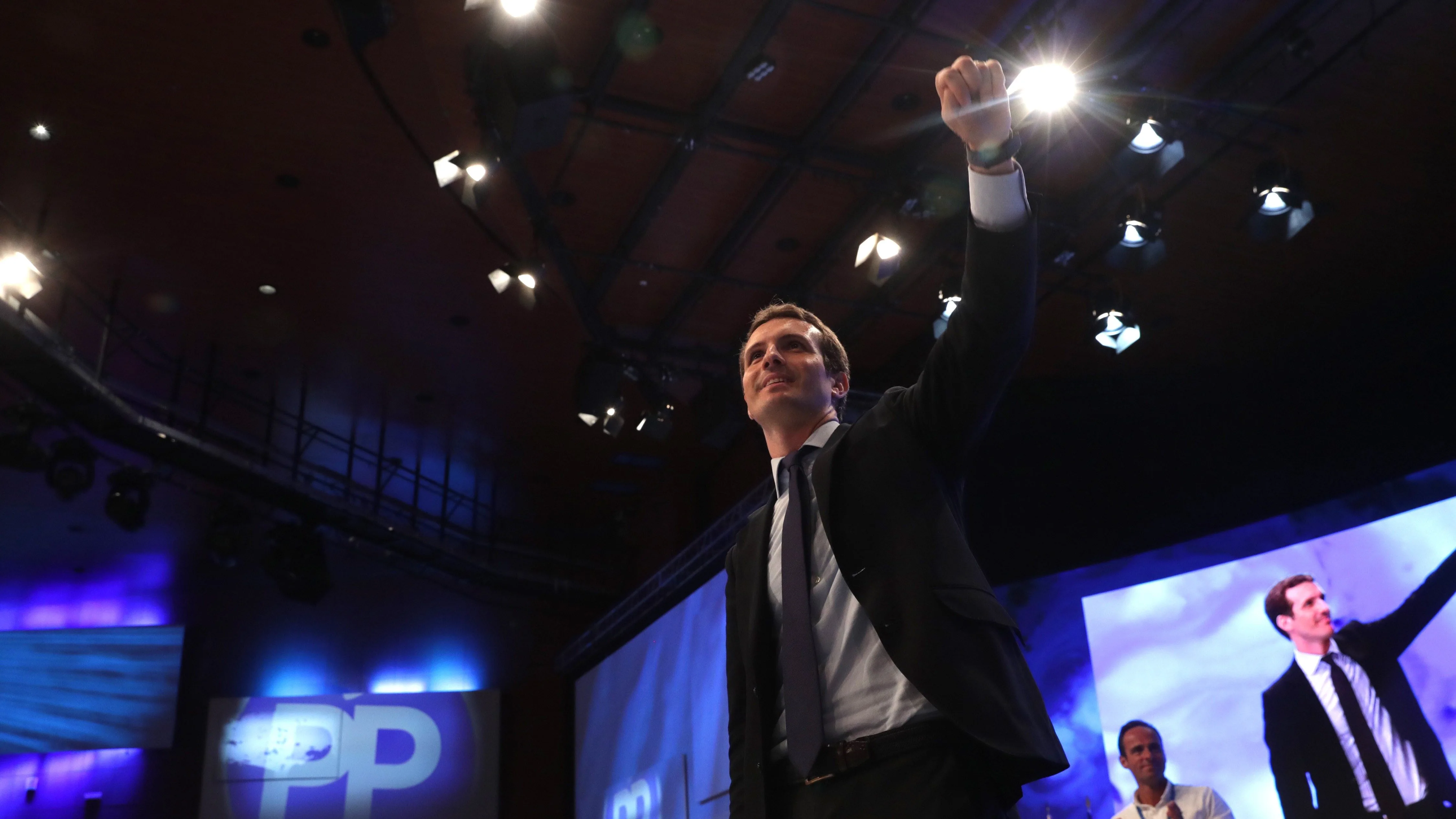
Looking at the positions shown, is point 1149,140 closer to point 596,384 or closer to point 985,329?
point 596,384

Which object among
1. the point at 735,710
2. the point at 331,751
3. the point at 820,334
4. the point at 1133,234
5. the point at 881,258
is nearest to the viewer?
the point at 735,710

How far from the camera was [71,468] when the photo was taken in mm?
7035

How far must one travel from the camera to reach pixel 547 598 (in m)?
10.8

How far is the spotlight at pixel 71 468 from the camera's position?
23.0ft

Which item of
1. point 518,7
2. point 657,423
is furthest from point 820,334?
point 657,423

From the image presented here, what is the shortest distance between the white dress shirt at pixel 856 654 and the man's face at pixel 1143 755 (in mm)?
5153

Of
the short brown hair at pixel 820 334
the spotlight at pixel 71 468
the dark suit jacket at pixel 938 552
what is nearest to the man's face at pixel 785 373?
the short brown hair at pixel 820 334

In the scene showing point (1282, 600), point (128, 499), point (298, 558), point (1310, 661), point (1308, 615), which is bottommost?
point (1310, 661)

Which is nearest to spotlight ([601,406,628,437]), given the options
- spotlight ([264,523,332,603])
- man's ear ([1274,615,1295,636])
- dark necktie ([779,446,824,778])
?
spotlight ([264,523,332,603])

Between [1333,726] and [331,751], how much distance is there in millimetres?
8147

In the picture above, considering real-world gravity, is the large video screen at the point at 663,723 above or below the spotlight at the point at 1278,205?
below

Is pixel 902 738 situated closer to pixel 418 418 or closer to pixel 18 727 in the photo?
pixel 418 418

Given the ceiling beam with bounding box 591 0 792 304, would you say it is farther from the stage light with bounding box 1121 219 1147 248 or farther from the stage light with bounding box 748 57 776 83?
the stage light with bounding box 1121 219 1147 248

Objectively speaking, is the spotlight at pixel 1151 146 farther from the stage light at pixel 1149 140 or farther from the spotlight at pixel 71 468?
the spotlight at pixel 71 468
